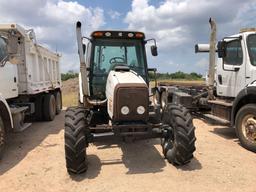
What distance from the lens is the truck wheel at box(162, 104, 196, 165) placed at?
576cm

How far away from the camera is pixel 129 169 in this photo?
5.98m

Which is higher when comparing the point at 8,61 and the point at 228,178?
the point at 8,61

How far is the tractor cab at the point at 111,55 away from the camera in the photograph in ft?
23.6

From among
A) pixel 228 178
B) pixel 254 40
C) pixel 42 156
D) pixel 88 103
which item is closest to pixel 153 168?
pixel 228 178

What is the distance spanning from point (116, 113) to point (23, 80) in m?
4.53

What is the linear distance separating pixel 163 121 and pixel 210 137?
2.68 meters

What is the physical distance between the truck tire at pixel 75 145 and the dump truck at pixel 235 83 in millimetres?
3708

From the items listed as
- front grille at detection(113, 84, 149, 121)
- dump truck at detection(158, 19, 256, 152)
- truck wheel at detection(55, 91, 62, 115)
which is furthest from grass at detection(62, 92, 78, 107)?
front grille at detection(113, 84, 149, 121)

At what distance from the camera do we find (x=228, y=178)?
5469 mm

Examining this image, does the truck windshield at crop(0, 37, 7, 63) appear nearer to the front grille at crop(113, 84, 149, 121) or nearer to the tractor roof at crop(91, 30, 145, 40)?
the tractor roof at crop(91, 30, 145, 40)

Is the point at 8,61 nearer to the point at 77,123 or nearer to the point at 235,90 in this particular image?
the point at 77,123

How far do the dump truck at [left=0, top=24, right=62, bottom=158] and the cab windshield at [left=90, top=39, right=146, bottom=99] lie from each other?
6.23ft

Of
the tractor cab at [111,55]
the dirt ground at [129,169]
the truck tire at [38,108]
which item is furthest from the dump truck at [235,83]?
the truck tire at [38,108]

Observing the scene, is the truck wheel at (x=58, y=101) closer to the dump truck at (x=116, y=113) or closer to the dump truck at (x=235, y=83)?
the dump truck at (x=235, y=83)
